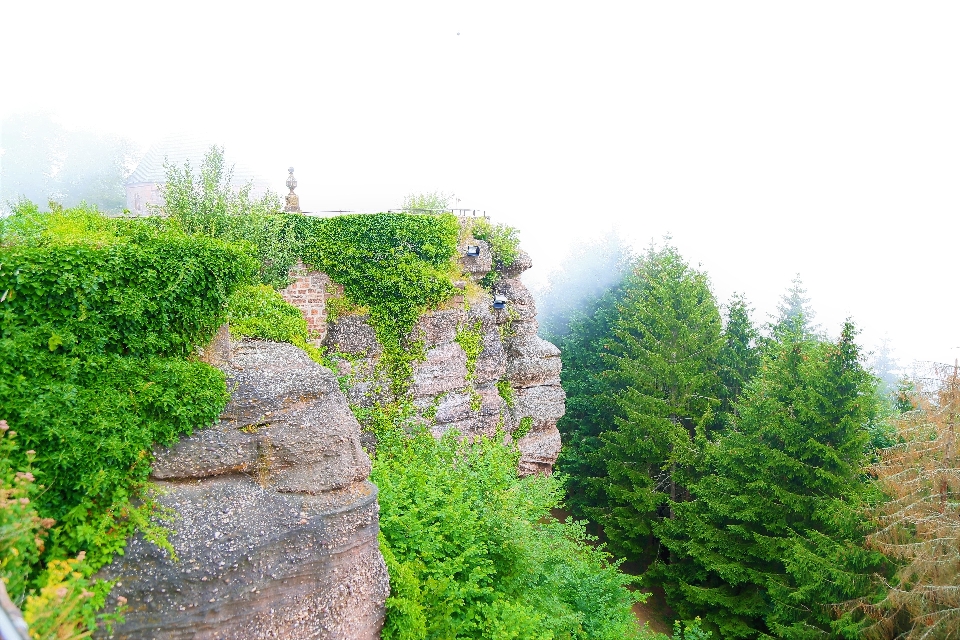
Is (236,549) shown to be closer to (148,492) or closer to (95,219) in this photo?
(148,492)

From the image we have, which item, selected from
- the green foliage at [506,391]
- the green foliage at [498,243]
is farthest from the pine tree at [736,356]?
the green foliage at [498,243]

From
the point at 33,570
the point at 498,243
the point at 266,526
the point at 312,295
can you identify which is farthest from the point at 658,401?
the point at 33,570

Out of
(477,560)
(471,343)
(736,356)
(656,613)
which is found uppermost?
(471,343)

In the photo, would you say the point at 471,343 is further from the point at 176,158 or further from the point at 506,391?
the point at 176,158

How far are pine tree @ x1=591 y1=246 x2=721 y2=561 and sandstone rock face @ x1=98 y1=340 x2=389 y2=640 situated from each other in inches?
518

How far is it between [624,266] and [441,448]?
1755 centimetres

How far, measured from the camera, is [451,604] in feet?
29.5

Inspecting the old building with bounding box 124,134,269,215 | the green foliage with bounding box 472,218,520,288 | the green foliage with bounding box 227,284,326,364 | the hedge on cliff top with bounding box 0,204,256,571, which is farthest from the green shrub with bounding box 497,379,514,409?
the old building with bounding box 124,134,269,215

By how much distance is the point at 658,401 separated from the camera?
2003cm

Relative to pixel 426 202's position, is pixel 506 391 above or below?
below

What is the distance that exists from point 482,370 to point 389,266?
421 centimetres

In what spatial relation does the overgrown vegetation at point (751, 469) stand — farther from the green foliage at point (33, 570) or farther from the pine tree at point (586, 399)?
the green foliage at point (33, 570)

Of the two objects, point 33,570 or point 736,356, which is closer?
point 33,570

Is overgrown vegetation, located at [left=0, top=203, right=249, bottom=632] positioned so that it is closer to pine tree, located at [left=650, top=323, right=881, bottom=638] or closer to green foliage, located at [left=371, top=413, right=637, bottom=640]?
green foliage, located at [left=371, top=413, right=637, bottom=640]
